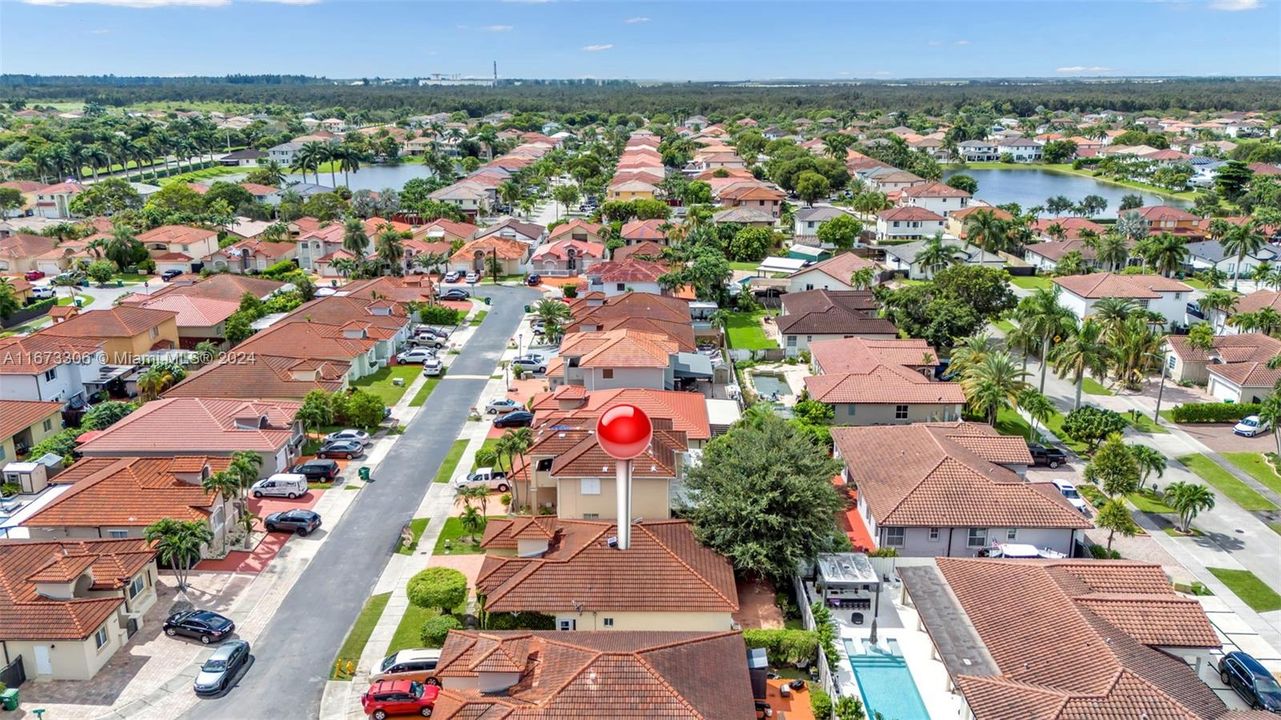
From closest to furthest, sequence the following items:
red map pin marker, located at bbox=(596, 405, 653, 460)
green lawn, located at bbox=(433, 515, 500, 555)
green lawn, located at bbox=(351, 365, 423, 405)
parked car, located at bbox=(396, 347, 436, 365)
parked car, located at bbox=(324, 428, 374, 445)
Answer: red map pin marker, located at bbox=(596, 405, 653, 460) → green lawn, located at bbox=(433, 515, 500, 555) → parked car, located at bbox=(324, 428, 374, 445) → green lawn, located at bbox=(351, 365, 423, 405) → parked car, located at bbox=(396, 347, 436, 365)

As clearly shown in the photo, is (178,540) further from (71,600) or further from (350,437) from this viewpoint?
(350,437)

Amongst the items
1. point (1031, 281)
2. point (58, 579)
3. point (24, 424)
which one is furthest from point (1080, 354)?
point (24, 424)

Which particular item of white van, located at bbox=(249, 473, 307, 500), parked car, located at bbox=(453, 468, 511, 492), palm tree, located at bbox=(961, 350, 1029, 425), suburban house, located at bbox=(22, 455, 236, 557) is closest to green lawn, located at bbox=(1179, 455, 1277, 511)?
palm tree, located at bbox=(961, 350, 1029, 425)

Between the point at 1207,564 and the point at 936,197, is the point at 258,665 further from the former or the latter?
the point at 936,197

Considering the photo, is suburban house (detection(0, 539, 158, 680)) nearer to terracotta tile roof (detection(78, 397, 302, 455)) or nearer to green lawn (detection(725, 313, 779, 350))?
terracotta tile roof (detection(78, 397, 302, 455))

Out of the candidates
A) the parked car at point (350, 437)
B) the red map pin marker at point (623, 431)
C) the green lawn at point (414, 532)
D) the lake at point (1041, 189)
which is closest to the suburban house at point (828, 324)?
the parked car at point (350, 437)

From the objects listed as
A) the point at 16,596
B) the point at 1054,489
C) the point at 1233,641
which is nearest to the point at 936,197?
the point at 1054,489

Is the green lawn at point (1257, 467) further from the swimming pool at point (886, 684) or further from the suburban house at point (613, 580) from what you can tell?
the suburban house at point (613, 580)
